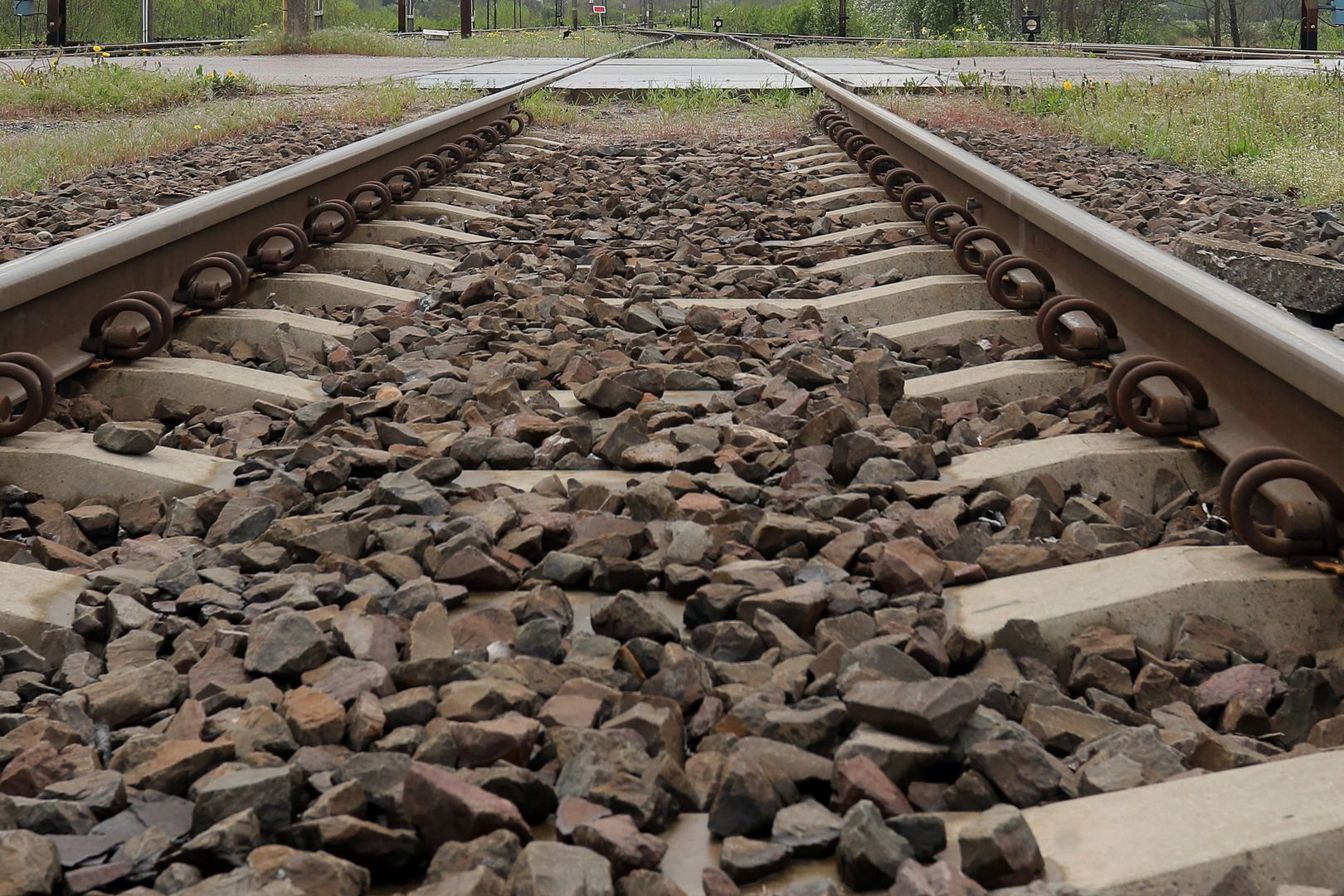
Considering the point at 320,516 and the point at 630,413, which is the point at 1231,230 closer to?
the point at 630,413

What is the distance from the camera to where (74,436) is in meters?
2.87

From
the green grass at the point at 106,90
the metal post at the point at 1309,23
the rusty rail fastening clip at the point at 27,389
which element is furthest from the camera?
the metal post at the point at 1309,23

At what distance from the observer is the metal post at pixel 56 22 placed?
963 inches

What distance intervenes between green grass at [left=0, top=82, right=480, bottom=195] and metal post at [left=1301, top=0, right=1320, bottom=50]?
23.0m

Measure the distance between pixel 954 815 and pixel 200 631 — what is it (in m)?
1.15

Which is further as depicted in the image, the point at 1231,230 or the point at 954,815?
the point at 1231,230

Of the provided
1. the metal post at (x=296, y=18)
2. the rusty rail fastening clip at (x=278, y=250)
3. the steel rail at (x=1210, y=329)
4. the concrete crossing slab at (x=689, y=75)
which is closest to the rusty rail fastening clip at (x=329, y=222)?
the rusty rail fastening clip at (x=278, y=250)

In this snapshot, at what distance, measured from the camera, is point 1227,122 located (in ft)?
25.9

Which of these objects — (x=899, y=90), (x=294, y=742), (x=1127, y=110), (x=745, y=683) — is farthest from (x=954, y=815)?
(x=899, y=90)

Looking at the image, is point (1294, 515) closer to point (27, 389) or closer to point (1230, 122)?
point (27, 389)

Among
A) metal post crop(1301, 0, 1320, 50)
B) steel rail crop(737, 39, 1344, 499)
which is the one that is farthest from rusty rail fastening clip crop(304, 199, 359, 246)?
metal post crop(1301, 0, 1320, 50)

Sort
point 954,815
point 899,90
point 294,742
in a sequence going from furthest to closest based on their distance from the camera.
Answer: point 899,90, point 294,742, point 954,815

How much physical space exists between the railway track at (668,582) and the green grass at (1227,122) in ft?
8.44

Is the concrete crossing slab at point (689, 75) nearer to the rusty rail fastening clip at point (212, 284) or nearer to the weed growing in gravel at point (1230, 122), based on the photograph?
the weed growing in gravel at point (1230, 122)
